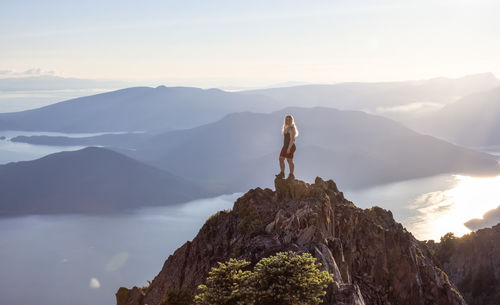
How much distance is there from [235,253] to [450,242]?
69.2 m

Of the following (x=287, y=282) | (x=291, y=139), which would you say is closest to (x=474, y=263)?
(x=291, y=139)

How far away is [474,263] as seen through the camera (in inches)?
3125

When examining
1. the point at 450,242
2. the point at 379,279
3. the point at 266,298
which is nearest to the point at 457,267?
the point at 450,242

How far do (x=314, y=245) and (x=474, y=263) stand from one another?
65021 mm

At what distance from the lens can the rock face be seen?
28.8m

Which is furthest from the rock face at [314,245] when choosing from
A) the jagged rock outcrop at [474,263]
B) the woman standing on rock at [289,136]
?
the jagged rock outcrop at [474,263]

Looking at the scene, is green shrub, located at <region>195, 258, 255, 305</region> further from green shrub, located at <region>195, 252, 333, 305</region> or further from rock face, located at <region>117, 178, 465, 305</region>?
rock face, located at <region>117, 178, 465, 305</region>

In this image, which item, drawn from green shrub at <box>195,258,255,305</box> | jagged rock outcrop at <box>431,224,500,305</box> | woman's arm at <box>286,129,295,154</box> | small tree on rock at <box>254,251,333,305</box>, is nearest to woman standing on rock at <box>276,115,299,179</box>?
woman's arm at <box>286,129,295,154</box>

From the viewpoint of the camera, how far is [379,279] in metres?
35.7

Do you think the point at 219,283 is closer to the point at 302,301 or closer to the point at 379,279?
the point at 302,301

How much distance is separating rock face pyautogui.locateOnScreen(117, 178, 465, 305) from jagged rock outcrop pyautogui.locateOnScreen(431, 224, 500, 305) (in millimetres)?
39770

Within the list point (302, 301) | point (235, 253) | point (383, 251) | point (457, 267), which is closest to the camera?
point (302, 301)

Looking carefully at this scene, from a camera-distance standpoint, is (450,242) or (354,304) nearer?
(354,304)

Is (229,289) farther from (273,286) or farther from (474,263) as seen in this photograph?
(474,263)
